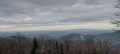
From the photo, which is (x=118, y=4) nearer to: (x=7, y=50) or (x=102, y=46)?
(x=102, y=46)

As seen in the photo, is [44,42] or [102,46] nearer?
[102,46]

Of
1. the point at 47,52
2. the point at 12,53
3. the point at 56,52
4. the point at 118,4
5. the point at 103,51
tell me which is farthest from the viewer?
the point at 12,53

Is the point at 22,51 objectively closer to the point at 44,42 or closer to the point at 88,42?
the point at 44,42

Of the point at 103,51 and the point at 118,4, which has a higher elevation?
the point at 118,4

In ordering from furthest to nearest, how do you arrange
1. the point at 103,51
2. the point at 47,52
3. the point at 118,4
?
the point at 47,52
the point at 103,51
the point at 118,4

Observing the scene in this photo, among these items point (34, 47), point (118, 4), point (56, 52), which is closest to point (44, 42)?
point (56, 52)

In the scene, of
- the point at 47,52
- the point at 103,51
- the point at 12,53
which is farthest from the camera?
the point at 12,53

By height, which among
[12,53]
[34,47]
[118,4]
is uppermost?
[118,4]

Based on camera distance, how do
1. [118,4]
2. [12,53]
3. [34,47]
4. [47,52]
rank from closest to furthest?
[118,4] < [34,47] < [47,52] < [12,53]

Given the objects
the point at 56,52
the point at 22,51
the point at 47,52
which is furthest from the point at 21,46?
the point at 56,52
